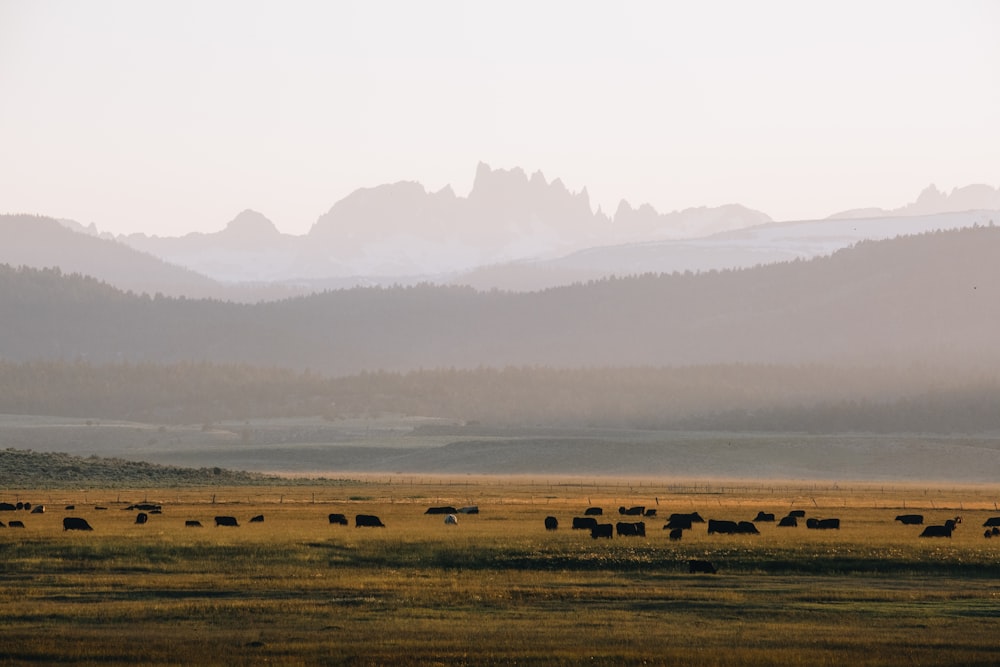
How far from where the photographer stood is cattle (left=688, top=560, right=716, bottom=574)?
157 ft

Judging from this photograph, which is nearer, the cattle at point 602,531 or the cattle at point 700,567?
the cattle at point 700,567

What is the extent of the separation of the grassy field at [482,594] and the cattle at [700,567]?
0.97 ft

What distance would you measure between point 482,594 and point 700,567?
351 inches

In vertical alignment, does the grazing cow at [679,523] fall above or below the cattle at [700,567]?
above

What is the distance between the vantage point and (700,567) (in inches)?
1901

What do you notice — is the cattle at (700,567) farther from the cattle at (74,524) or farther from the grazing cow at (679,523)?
the cattle at (74,524)

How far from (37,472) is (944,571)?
84040 millimetres

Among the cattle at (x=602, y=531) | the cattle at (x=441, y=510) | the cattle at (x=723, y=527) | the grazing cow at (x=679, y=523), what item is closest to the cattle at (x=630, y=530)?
the cattle at (x=602, y=531)

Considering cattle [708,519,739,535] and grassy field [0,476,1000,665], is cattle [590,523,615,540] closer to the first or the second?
grassy field [0,476,1000,665]

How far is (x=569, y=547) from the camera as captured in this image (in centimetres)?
5381

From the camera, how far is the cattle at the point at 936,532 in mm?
61844

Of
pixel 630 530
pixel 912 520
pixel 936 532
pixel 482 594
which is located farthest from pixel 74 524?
pixel 912 520

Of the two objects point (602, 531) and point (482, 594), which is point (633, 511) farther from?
point (482, 594)

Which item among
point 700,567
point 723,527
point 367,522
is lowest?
point 700,567
